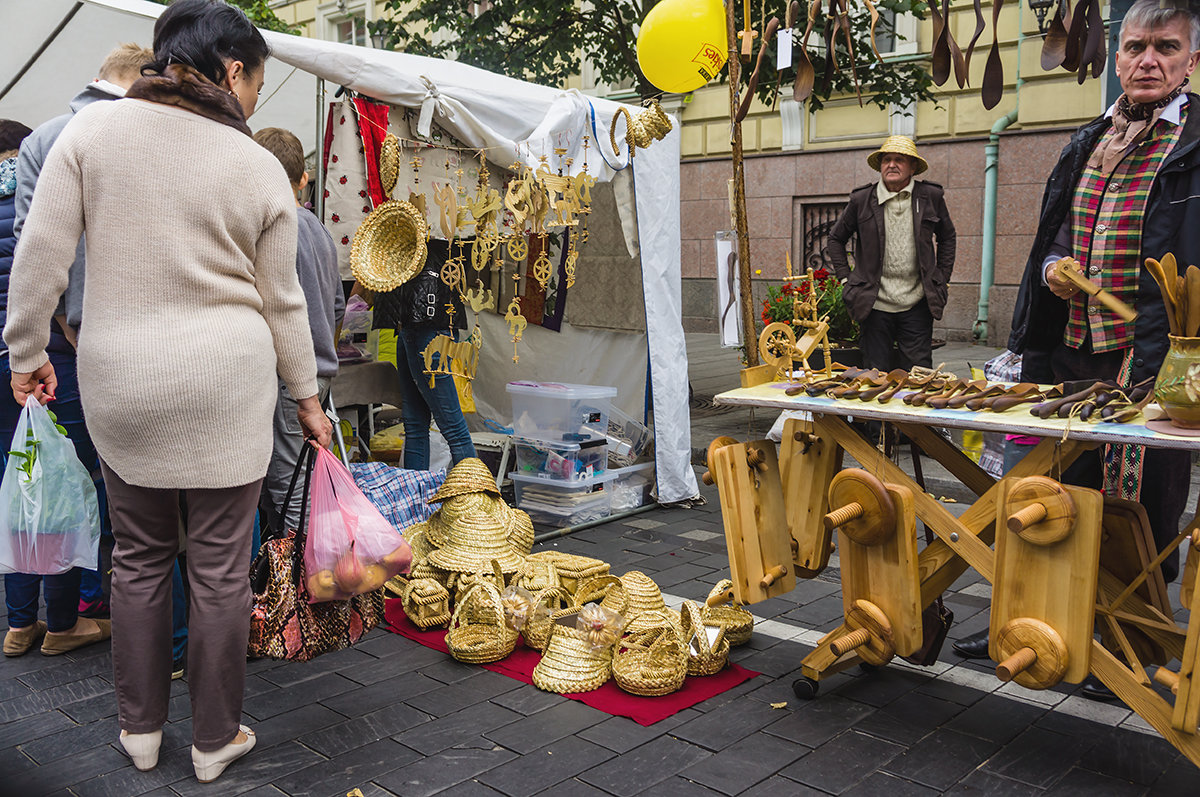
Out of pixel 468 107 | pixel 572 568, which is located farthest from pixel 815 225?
pixel 572 568

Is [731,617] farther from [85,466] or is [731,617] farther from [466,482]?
[85,466]

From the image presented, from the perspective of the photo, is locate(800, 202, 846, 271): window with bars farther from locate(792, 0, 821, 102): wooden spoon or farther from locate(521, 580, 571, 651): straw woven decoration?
locate(521, 580, 571, 651): straw woven decoration

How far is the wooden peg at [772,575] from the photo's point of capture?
115 inches

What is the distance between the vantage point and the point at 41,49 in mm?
4812

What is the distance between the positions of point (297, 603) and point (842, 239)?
14.5ft

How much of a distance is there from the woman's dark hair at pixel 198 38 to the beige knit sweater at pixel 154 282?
17 cm

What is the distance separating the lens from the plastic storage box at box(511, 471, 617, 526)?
16.8 ft

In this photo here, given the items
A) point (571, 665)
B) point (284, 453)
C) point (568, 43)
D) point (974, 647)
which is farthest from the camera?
point (568, 43)

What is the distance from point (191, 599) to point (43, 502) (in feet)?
2.55

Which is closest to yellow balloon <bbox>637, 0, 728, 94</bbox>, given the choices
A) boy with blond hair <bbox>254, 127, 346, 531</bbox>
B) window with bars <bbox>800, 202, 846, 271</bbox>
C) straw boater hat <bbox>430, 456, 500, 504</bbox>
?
boy with blond hair <bbox>254, 127, 346, 531</bbox>

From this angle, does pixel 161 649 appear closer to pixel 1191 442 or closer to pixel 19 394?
pixel 19 394

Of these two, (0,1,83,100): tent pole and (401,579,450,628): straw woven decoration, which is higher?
(0,1,83,100): tent pole

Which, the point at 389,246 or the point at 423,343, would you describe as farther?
the point at 423,343

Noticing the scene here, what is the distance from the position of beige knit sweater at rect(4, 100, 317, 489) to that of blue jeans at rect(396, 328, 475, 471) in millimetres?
2129
